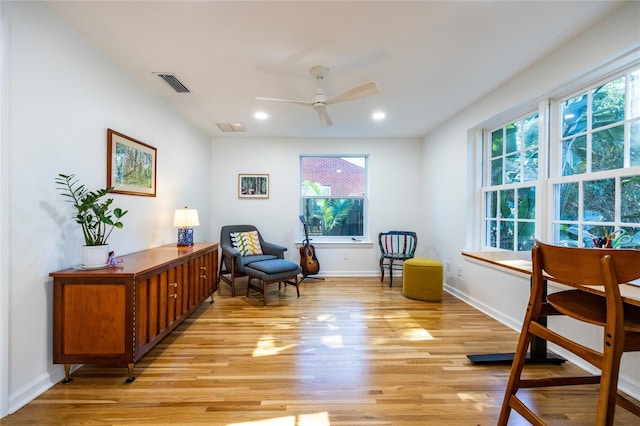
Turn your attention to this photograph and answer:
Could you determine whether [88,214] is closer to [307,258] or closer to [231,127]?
[231,127]

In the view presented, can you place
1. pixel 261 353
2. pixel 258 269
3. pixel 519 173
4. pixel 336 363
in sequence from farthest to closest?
1. pixel 258 269
2. pixel 519 173
3. pixel 261 353
4. pixel 336 363

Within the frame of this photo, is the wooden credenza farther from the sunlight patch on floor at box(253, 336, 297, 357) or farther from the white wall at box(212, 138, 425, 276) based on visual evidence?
the white wall at box(212, 138, 425, 276)

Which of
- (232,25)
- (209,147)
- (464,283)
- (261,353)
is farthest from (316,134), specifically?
(261,353)

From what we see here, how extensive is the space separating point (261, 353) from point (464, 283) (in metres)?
2.73

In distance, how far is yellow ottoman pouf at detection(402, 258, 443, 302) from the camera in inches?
137

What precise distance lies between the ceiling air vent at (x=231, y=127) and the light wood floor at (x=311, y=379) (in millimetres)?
2632

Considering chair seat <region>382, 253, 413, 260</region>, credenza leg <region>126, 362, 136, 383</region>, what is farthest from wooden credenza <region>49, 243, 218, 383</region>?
chair seat <region>382, 253, 413, 260</region>

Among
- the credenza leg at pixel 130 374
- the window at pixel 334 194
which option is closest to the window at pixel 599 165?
the window at pixel 334 194

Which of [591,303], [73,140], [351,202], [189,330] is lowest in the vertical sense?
[189,330]

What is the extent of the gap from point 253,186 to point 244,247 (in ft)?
3.78

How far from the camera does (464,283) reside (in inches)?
141

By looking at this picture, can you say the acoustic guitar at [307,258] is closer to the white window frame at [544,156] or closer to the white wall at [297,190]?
the white wall at [297,190]

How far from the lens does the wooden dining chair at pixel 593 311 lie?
1.03 meters

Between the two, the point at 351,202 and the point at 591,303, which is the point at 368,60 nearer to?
the point at 591,303
